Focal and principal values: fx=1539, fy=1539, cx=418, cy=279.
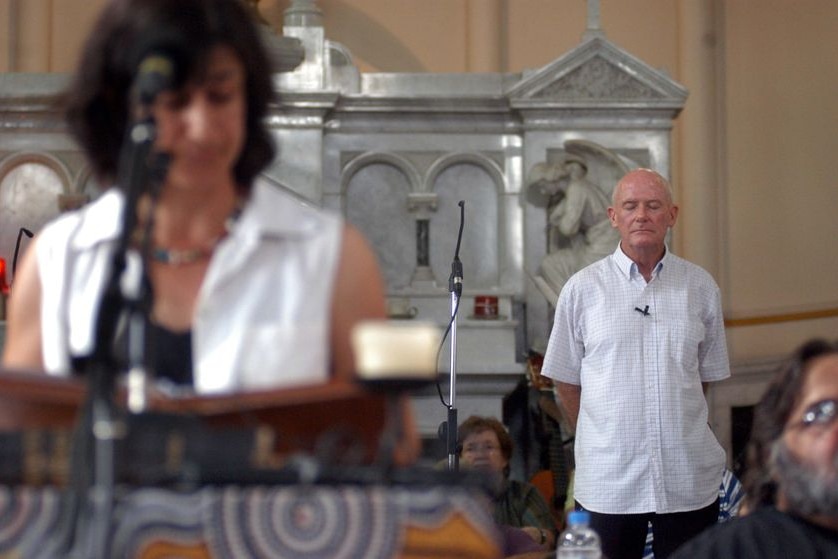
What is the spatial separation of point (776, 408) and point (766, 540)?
0.24m

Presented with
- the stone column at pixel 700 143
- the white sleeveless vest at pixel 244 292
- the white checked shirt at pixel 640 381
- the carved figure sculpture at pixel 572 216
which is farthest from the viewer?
the stone column at pixel 700 143

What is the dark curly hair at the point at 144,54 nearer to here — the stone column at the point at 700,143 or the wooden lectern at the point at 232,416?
the wooden lectern at the point at 232,416

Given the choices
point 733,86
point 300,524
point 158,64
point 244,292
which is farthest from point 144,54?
point 733,86

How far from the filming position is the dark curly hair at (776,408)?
107 inches

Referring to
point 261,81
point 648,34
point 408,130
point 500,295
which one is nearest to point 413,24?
point 648,34

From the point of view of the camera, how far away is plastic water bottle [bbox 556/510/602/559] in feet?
10.6

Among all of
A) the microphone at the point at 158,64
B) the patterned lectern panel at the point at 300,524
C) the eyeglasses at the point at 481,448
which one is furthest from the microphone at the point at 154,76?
the eyeglasses at the point at 481,448

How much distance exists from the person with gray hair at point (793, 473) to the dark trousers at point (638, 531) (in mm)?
1540

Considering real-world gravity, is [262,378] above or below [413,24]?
below

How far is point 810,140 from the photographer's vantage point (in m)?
10.5

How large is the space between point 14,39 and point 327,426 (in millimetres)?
9231

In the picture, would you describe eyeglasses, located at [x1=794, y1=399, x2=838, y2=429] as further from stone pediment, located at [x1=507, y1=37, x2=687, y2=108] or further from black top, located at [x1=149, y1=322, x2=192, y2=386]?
stone pediment, located at [x1=507, y1=37, x2=687, y2=108]

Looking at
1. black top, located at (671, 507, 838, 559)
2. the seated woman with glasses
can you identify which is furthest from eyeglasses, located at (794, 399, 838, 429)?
the seated woman with glasses

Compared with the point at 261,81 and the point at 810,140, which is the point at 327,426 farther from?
the point at 810,140
